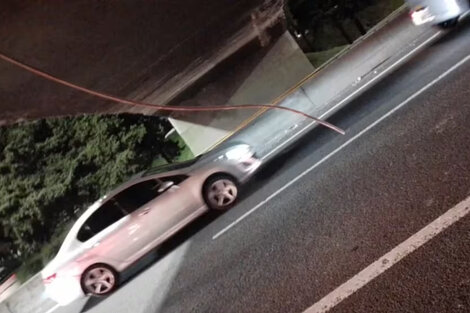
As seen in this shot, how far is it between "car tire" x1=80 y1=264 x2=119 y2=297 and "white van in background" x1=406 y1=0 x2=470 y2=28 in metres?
8.48

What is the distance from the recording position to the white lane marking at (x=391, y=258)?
4340 mm

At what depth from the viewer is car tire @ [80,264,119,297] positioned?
784 centimetres

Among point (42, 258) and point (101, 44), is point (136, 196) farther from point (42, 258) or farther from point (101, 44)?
point (42, 258)

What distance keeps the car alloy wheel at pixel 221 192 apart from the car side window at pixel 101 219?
143cm

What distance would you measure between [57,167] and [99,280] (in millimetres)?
7827

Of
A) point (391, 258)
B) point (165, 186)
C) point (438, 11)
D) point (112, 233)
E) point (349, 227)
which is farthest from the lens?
point (438, 11)

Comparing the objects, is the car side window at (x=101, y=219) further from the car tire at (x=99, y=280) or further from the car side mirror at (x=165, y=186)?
the car side mirror at (x=165, y=186)

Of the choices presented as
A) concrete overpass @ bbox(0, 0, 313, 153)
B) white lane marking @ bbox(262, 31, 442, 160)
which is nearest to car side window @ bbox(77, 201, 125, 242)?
concrete overpass @ bbox(0, 0, 313, 153)

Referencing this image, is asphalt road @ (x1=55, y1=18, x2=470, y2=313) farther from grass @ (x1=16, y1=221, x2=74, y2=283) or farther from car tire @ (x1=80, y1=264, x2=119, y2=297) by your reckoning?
grass @ (x1=16, y1=221, x2=74, y2=283)

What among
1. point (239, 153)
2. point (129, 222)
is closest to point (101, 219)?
point (129, 222)

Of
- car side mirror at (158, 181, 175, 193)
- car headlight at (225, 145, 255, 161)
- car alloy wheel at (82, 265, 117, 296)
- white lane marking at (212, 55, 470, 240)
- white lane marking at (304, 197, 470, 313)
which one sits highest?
car side mirror at (158, 181, 175, 193)

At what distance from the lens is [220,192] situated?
8297 millimetres

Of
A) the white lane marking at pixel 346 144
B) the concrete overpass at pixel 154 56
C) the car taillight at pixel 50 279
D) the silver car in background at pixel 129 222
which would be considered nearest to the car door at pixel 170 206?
the silver car in background at pixel 129 222

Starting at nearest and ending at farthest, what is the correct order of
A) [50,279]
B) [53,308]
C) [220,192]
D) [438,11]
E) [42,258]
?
1. [50,279]
2. [220,192]
3. [53,308]
4. [438,11]
5. [42,258]
